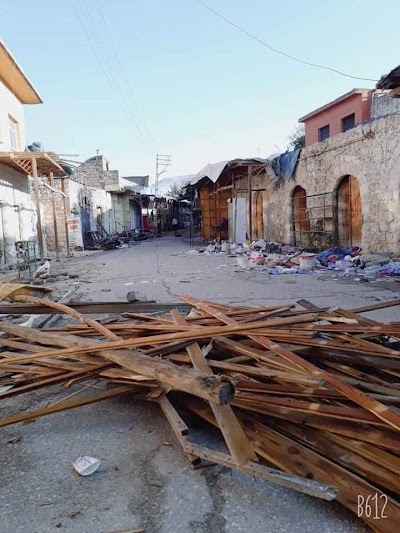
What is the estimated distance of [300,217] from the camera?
14.4 metres

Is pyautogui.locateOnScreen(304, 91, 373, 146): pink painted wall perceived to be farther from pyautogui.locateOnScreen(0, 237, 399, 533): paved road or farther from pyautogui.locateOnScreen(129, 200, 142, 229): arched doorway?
pyautogui.locateOnScreen(0, 237, 399, 533): paved road

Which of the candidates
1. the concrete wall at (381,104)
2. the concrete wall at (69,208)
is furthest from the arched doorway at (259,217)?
the concrete wall at (69,208)

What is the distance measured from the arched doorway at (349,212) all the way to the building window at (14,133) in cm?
1111

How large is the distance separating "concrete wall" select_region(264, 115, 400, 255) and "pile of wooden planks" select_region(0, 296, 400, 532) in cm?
772

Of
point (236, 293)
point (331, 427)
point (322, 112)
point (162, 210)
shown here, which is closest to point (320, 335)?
point (331, 427)

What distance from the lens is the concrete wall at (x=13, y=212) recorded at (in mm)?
12492

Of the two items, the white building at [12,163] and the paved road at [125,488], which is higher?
the white building at [12,163]

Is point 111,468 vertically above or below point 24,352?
below

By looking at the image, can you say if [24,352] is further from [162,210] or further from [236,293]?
[162,210]

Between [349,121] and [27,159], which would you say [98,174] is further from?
[27,159]

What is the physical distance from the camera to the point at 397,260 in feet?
29.9

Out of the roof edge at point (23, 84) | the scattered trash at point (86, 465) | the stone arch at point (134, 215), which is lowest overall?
the scattered trash at point (86, 465)

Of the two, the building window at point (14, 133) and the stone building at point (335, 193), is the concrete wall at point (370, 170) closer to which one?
the stone building at point (335, 193)

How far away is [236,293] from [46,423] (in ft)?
14.5
